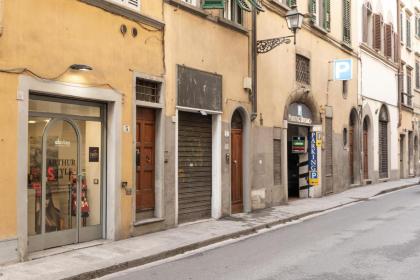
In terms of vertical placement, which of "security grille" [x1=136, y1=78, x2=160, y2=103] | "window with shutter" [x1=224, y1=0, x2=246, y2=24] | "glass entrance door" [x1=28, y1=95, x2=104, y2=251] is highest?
"window with shutter" [x1=224, y1=0, x2=246, y2=24]

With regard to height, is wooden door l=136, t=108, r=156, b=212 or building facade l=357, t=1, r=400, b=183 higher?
building facade l=357, t=1, r=400, b=183

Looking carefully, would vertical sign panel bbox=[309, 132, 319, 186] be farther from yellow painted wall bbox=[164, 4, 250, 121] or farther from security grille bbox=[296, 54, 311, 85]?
yellow painted wall bbox=[164, 4, 250, 121]

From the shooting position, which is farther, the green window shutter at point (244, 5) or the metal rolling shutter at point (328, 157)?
the metal rolling shutter at point (328, 157)

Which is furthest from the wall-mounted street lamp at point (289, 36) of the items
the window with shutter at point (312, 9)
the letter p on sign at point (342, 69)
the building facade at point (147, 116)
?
the letter p on sign at point (342, 69)

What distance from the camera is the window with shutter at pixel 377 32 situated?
25969 millimetres

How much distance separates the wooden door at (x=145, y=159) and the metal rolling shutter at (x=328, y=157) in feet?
33.7

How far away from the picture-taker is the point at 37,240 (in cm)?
844

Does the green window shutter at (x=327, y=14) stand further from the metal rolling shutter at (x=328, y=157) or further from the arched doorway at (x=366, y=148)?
the arched doorway at (x=366, y=148)

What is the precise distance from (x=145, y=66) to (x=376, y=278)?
239 inches

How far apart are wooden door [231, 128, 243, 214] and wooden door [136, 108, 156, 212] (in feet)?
11.0

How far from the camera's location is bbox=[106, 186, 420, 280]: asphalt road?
7.29 m

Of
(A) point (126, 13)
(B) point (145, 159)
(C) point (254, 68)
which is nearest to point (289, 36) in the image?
(C) point (254, 68)

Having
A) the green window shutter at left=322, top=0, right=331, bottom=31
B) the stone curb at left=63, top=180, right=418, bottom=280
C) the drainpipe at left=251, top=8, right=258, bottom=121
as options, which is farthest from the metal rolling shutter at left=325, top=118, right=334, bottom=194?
the drainpipe at left=251, top=8, right=258, bottom=121

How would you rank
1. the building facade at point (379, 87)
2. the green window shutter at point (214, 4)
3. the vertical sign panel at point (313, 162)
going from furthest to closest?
1. the building facade at point (379, 87)
2. the vertical sign panel at point (313, 162)
3. the green window shutter at point (214, 4)
